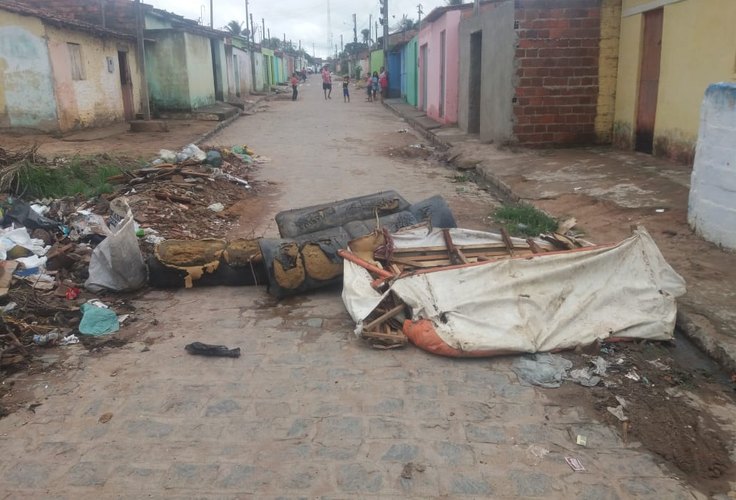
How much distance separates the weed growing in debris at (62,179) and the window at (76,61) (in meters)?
7.95

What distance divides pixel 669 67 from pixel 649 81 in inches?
35.2

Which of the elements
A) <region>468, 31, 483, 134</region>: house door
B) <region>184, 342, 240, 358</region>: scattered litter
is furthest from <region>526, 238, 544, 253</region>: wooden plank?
<region>468, 31, 483, 134</region>: house door

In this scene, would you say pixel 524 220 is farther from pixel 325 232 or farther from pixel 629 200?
pixel 325 232

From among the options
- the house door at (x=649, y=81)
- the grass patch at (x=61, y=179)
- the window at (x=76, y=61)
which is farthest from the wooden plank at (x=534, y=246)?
the window at (x=76, y=61)

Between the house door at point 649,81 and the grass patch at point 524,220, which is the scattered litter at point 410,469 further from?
the house door at point 649,81

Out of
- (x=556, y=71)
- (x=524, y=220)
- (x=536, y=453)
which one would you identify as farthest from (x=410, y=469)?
(x=556, y=71)

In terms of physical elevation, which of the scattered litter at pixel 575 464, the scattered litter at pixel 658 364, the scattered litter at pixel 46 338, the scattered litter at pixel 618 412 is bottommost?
the scattered litter at pixel 575 464

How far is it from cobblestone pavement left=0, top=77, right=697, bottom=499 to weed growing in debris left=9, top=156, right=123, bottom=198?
4.18m

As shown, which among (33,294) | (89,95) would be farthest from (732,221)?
(89,95)

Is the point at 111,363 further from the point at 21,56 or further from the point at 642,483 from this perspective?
the point at 21,56

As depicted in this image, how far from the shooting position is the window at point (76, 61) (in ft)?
53.7

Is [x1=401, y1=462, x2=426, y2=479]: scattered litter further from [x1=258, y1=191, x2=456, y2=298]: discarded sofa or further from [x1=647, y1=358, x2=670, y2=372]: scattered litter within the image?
[x1=258, y1=191, x2=456, y2=298]: discarded sofa

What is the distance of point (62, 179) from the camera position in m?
8.61

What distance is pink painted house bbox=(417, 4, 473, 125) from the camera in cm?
1856
